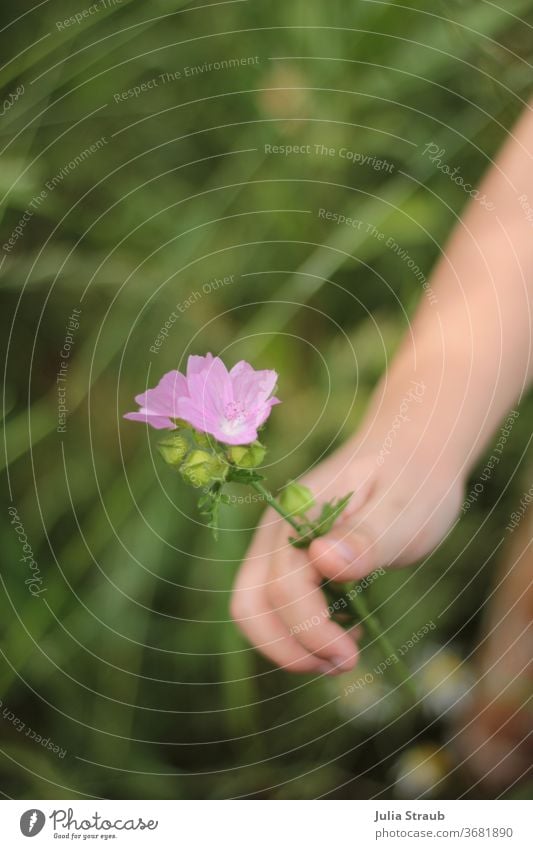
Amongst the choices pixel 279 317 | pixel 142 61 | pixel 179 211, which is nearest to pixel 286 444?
pixel 279 317

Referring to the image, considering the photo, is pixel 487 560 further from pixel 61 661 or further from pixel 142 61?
pixel 142 61

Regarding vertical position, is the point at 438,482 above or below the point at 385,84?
below

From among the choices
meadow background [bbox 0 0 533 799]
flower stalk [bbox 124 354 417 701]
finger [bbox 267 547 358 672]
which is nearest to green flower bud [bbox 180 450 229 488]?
flower stalk [bbox 124 354 417 701]

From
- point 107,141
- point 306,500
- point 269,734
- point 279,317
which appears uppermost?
point 107,141

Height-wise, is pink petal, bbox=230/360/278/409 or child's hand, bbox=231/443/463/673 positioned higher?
pink petal, bbox=230/360/278/409

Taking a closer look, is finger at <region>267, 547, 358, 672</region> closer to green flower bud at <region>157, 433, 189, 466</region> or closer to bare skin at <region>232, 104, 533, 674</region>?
bare skin at <region>232, 104, 533, 674</region>
